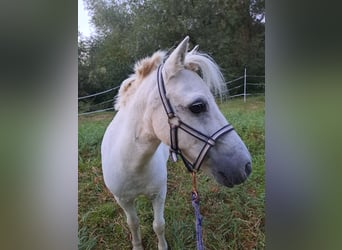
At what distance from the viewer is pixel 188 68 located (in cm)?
107

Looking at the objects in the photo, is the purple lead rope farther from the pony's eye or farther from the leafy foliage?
the leafy foliage

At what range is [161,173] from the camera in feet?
3.87

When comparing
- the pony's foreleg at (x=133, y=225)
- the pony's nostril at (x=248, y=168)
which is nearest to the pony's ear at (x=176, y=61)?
the pony's nostril at (x=248, y=168)

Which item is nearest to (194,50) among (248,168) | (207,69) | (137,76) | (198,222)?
(207,69)

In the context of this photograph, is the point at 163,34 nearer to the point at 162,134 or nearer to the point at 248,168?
the point at 162,134

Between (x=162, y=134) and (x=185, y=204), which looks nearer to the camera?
(x=162, y=134)

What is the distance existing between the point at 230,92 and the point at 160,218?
0.46m

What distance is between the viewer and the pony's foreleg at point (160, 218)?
46.5 inches

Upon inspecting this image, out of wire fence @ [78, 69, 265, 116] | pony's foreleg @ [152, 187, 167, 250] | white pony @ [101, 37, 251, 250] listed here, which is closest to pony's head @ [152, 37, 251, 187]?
white pony @ [101, 37, 251, 250]

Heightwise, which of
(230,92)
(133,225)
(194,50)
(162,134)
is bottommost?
(133,225)

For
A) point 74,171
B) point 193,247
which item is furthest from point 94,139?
point 193,247
